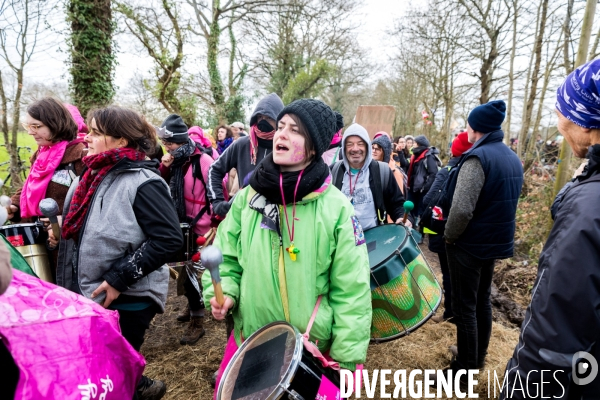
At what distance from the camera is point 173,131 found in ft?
11.3

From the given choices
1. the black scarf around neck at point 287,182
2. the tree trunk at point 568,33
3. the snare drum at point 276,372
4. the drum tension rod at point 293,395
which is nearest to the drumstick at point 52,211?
the black scarf around neck at point 287,182

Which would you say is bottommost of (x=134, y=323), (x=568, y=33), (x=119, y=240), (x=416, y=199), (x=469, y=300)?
(x=416, y=199)

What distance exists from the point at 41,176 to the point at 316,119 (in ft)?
6.84

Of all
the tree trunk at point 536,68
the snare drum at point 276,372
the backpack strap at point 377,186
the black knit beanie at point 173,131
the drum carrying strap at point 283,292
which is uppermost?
the tree trunk at point 536,68

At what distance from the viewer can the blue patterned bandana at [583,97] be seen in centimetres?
118

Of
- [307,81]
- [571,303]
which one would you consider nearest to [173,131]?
[571,303]

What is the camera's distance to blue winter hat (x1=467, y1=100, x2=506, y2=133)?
257 cm

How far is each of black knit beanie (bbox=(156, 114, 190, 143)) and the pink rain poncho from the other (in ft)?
7.47

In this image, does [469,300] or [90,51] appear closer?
[469,300]

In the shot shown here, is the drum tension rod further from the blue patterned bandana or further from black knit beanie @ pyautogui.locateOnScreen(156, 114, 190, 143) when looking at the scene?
black knit beanie @ pyautogui.locateOnScreen(156, 114, 190, 143)

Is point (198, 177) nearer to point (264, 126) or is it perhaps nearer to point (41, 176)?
point (264, 126)

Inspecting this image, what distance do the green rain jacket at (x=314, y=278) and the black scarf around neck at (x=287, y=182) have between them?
4 centimetres

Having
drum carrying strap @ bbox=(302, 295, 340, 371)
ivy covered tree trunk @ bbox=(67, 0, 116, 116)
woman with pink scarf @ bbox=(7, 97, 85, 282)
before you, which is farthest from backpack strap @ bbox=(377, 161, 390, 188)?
ivy covered tree trunk @ bbox=(67, 0, 116, 116)

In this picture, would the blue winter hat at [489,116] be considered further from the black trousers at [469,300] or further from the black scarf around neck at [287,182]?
the black scarf around neck at [287,182]
